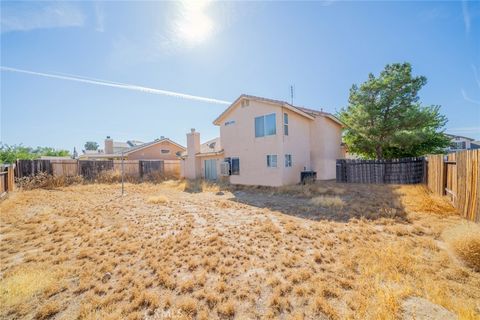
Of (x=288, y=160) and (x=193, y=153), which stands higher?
(x=193, y=153)

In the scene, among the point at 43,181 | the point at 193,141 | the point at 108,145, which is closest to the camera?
the point at 43,181

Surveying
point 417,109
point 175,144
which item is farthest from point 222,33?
point 175,144

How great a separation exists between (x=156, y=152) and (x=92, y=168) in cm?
860

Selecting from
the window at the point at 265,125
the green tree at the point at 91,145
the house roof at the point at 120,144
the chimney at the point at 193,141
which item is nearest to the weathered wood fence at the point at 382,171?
the window at the point at 265,125

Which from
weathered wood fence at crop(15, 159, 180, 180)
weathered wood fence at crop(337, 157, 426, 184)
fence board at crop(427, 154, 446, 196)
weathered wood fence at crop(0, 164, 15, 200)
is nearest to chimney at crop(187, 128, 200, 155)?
weathered wood fence at crop(15, 159, 180, 180)

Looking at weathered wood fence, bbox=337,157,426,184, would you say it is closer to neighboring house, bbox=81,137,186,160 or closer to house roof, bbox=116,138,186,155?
neighboring house, bbox=81,137,186,160

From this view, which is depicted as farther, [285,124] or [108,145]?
[108,145]

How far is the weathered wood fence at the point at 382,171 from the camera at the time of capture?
13.8m

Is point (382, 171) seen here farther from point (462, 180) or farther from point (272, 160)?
point (462, 180)

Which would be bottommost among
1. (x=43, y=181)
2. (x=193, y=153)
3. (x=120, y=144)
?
(x=43, y=181)

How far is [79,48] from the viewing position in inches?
357

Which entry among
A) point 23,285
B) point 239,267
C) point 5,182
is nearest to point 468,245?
point 239,267

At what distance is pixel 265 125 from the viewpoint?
45.1ft

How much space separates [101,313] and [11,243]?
4776 millimetres
